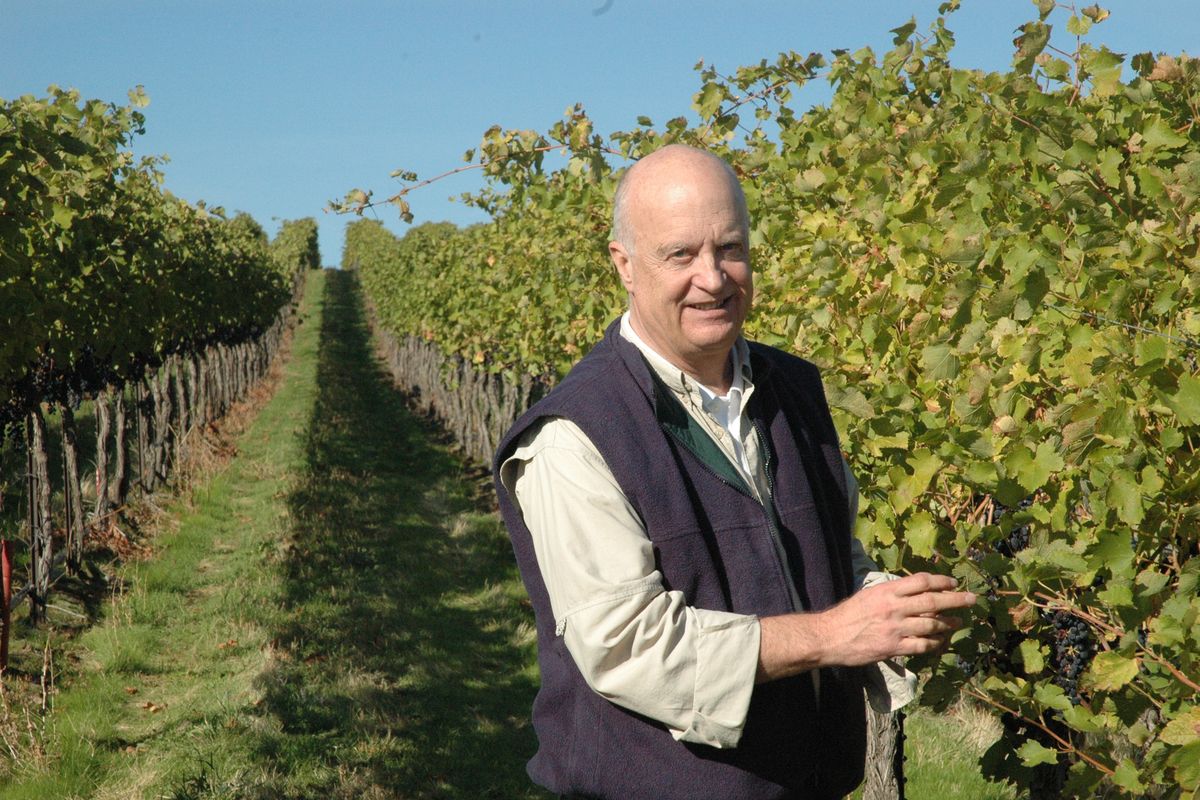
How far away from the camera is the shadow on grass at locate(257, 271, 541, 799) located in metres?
6.13

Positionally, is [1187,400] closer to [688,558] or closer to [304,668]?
[688,558]

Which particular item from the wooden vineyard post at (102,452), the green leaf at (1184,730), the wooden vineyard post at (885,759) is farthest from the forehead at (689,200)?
the wooden vineyard post at (102,452)

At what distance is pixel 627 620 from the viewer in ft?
6.50

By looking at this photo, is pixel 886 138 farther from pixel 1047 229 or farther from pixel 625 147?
pixel 625 147

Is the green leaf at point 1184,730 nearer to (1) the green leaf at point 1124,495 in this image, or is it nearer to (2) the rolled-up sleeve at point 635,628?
(1) the green leaf at point 1124,495

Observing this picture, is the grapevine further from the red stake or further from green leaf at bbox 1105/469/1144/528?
the red stake

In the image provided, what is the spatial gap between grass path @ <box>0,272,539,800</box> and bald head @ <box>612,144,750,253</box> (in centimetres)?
406

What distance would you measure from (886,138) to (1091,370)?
1.98 m

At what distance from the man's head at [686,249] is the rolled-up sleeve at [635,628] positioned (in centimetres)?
40

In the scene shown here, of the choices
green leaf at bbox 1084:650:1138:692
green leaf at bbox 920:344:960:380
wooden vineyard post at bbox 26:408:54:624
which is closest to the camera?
green leaf at bbox 1084:650:1138:692

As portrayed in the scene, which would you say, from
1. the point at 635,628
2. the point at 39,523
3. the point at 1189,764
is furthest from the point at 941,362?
the point at 39,523

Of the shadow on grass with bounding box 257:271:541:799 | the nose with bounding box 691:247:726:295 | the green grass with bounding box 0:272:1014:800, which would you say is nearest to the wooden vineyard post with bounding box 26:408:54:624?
the green grass with bounding box 0:272:1014:800

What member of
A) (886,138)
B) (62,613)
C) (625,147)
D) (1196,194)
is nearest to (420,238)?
(62,613)

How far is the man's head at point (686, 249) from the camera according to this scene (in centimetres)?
224
